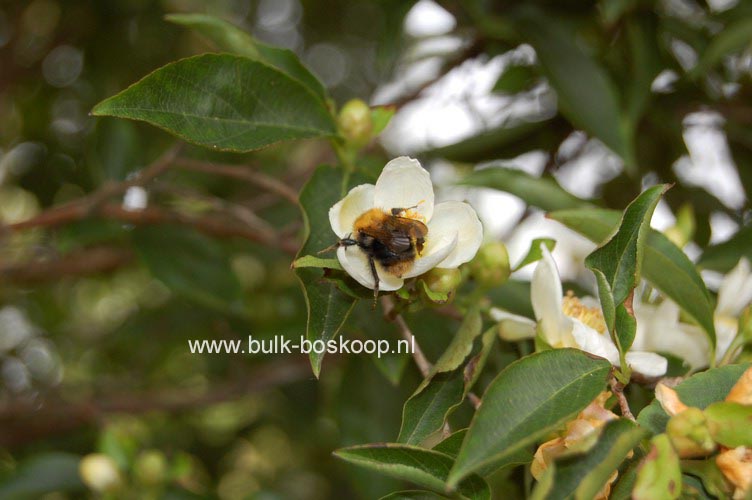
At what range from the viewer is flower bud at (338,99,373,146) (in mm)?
928

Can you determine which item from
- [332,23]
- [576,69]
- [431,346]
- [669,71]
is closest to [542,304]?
[431,346]

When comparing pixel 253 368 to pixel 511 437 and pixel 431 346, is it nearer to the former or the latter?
pixel 431 346

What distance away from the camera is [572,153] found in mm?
1695

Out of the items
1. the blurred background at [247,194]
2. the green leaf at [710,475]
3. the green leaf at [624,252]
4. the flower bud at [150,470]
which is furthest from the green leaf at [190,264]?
the green leaf at [710,475]

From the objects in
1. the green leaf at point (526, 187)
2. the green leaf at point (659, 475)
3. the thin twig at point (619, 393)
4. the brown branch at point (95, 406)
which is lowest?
the brown branch at point (95, 406)

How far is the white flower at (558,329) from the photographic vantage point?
75cm

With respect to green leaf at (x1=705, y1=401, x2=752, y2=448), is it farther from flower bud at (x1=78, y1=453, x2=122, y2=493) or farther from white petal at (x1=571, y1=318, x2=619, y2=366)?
flower bud at (x1=78, y1=453, x2=122, y2=493)

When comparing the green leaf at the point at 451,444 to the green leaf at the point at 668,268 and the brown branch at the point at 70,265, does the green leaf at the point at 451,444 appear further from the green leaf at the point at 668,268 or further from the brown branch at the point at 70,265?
the brown branch at the point at 70,265

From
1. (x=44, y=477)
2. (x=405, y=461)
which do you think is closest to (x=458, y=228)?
(x=405, y=461)

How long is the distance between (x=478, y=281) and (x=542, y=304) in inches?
4.8

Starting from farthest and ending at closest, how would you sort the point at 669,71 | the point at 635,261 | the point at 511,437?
the point at 669,71 < the point at 635,261 < the point at 511,437

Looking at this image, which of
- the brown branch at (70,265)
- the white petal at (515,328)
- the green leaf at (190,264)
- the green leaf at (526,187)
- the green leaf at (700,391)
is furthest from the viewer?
the brown branch at (70,265)

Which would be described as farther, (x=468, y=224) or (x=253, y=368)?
(x=253, y=368)

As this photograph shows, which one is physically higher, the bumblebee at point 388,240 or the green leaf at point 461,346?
the bumblebee at point 388,240
